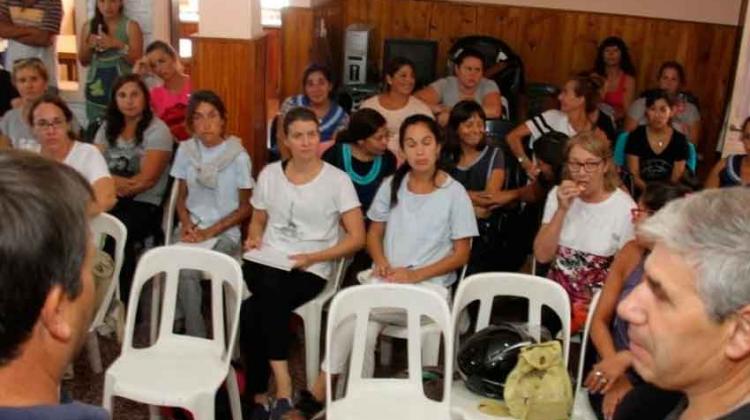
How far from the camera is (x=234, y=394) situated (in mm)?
2699

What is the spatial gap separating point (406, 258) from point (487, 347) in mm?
673

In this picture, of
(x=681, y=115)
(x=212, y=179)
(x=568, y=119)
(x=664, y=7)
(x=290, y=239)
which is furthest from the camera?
(x=664, y=7)

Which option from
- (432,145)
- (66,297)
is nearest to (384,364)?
(432,145)

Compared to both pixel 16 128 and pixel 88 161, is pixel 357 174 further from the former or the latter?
pixel 16 128

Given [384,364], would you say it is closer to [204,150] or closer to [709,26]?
[204,150]

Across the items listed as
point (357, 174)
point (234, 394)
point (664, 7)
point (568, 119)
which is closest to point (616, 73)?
point (664, 7)

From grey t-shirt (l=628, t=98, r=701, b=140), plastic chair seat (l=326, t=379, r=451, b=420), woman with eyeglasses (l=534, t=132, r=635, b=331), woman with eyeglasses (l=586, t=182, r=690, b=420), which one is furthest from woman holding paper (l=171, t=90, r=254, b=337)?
grey t-shirt (l=628, t=98, r=701, b=140)

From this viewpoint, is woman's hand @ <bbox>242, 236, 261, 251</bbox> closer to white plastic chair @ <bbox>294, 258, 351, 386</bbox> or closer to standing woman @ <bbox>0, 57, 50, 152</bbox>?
white plastic chair @ <bbox>294, 258, 351, 386</bbox>

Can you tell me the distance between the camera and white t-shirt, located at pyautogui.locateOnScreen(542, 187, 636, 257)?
9.11ft

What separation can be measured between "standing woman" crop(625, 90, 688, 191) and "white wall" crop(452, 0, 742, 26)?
2146 millimetres

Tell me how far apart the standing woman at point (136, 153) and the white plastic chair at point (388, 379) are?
142 cm

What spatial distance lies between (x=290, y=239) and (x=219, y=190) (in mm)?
479

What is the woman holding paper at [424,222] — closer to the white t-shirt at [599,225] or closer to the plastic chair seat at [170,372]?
the white t-shirt at [599,225]

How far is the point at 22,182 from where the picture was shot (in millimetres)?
832
